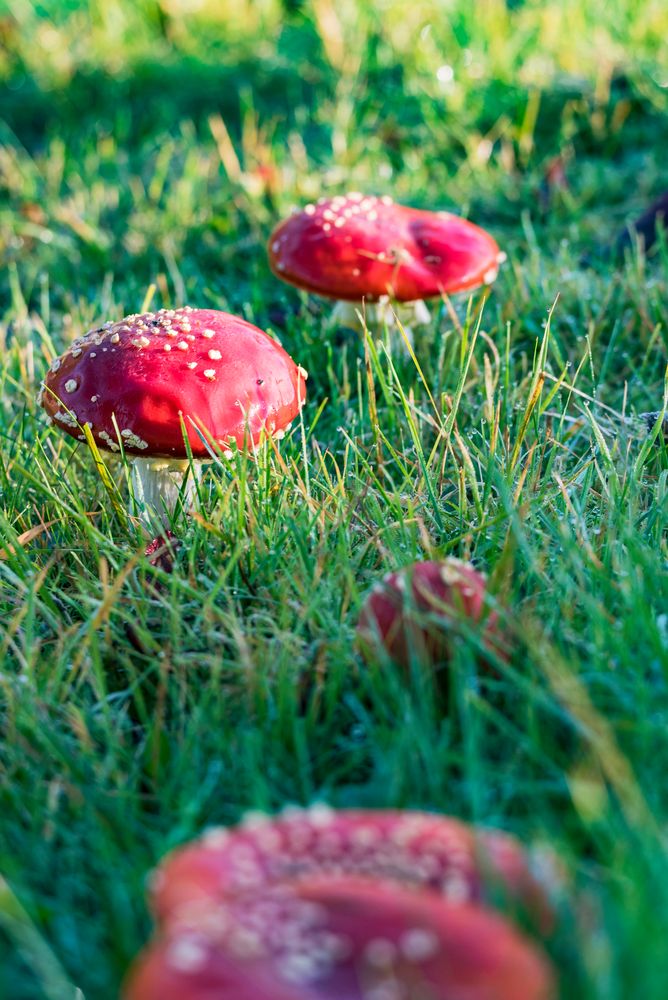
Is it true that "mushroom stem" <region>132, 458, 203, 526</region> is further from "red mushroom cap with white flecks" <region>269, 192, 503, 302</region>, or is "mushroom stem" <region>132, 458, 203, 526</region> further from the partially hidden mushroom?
the partially hidden mushroom

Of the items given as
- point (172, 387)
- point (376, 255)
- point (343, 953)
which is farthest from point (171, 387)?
point (343, 953)

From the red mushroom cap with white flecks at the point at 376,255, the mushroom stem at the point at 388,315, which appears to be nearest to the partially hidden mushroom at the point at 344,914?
the red mushroom cap with white flecks at the point at 376,255

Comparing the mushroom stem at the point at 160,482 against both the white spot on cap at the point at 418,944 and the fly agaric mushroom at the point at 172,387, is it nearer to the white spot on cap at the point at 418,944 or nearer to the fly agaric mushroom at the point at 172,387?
the fly agaric mushroom at the point at 172,387

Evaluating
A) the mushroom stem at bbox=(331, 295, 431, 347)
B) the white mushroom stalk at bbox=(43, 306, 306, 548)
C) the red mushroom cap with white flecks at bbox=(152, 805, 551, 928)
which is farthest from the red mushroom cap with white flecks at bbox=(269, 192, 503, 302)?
the red mushroom cap with white flecks at bbox=(152, 805, 551, 928)

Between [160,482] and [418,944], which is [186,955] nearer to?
[418,944]

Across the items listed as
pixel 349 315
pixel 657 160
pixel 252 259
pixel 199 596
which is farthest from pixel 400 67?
pixel 199 596

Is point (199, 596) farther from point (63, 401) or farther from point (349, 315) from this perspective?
point (349, 315)
